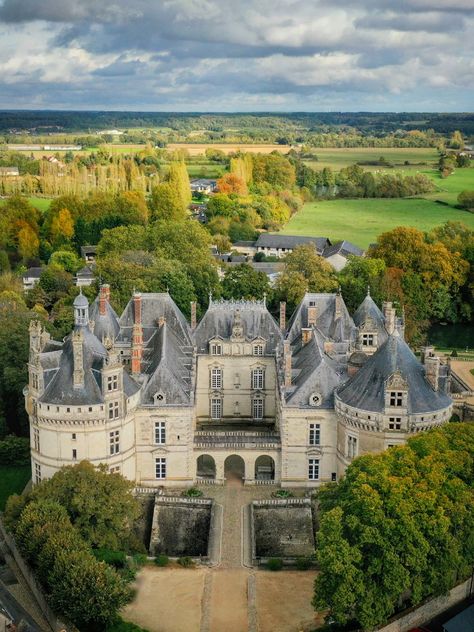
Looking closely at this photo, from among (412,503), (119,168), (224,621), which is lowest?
(224,621)

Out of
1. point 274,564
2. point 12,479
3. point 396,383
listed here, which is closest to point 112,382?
point 12,479

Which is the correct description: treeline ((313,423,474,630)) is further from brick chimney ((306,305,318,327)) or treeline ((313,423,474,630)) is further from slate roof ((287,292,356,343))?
slate roof ((287,292,356,343))

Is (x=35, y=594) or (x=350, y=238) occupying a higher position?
(x=350, y=238)

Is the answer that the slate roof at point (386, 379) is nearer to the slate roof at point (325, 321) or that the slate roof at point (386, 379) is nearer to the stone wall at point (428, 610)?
the stone wall at point (428, 610)

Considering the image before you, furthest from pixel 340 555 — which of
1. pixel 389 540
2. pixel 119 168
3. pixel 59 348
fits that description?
pixel 119 168

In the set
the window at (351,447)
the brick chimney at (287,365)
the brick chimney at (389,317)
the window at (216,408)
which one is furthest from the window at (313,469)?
the brick chimney at (389,317)

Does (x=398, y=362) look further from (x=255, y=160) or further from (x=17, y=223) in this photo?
(x=255, y=160)
